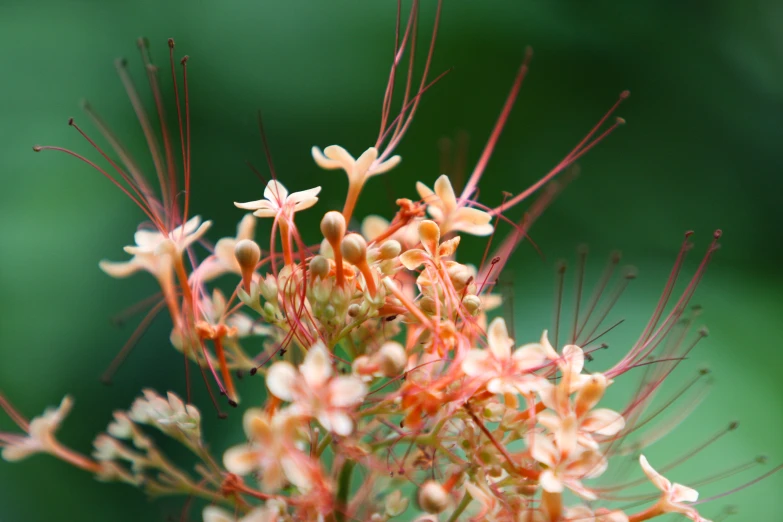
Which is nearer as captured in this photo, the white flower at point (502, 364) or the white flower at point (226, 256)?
the white flower at point (502, 364)

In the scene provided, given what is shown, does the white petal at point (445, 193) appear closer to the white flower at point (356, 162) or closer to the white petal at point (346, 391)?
the white flower at point (356, 162)

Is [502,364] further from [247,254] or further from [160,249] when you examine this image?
[160,249]

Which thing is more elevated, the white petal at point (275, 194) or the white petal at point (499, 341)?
the white petal at point (275, 194)

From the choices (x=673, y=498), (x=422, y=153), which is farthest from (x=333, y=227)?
(x=422, y=153)

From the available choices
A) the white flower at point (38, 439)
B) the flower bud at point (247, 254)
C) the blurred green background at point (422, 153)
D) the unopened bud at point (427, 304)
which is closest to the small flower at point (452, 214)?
the unopened bud at point (427, 304)

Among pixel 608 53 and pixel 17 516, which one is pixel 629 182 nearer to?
pixel 608 53

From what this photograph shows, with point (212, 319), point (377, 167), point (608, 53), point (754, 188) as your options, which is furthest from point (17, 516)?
point (754, 188)

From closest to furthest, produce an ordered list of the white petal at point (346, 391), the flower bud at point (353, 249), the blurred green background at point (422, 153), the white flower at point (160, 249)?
the white petal at point (346, 391), the flower bud at point (353, 249), the white flower at point (160, 249), the blurred green background at point (422, 153)

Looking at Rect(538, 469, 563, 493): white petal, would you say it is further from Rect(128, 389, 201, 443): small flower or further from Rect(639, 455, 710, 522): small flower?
Rect(128, 389, 201, 443): small flower
